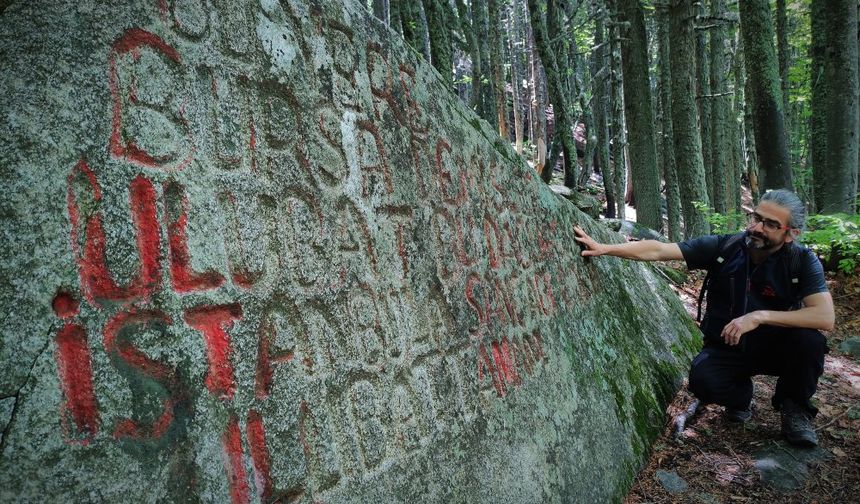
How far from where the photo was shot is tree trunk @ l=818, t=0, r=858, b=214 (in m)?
7.91

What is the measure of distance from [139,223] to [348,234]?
73 cm

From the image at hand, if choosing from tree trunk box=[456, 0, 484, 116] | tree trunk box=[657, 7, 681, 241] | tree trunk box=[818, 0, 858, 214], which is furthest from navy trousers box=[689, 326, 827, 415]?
tree trunk box=[456, 0, 484, 116]

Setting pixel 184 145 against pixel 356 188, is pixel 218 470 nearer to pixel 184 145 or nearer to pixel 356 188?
pixel 184 145

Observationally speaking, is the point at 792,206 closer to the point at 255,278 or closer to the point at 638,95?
the point at 255,278

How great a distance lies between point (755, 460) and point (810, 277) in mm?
1258

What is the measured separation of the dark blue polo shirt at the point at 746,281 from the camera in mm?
3346

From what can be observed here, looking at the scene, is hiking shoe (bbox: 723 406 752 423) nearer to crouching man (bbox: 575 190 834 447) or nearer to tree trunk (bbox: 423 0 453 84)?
crouching man (bbox: 575 190 834 447)

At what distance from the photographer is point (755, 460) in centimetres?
332

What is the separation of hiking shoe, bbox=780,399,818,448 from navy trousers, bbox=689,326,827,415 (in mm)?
45

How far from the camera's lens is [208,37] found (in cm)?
166

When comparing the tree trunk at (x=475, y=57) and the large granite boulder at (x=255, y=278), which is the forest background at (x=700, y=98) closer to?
the tree trunk at (x=475, y=57)

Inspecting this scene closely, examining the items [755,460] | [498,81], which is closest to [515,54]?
[498,81]

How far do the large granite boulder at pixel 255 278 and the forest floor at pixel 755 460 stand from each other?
0.63m

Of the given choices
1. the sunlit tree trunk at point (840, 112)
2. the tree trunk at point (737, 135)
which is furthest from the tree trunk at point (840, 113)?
the tree trunk at point (737, 135)
